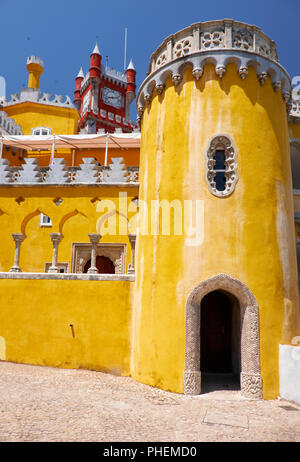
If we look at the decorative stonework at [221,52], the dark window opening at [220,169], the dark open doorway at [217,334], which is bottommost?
the dark open doorway at [217,334]

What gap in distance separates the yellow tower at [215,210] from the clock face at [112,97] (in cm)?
2511

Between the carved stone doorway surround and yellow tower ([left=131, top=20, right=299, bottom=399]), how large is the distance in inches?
1.0

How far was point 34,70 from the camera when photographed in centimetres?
2708

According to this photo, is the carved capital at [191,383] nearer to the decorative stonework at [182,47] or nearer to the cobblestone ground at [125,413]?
the cobblestone ground at [125,413]

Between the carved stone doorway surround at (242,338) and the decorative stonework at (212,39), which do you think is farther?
the decorative stonework at (212,39)

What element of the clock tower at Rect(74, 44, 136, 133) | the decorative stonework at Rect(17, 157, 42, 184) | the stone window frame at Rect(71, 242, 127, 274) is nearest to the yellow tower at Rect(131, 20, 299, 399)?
the decorative stonework at Rect(17, 157, 42, 184)

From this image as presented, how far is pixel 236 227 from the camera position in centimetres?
967

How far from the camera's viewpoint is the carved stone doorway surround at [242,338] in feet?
29.5

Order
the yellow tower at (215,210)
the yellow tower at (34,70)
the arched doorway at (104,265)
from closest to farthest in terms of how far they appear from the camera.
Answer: the yellow tower at (215,210) < the arched doorway at (104,265) < the yellow tower at (34,70)

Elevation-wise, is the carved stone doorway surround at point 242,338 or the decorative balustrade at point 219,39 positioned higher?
the decorative balustrade at point 219,39

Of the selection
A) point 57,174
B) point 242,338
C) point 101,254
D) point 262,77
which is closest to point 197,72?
point 262,77

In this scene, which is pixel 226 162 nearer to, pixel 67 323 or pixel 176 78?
pixel 176 78

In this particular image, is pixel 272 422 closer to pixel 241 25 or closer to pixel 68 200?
pixel 68 200

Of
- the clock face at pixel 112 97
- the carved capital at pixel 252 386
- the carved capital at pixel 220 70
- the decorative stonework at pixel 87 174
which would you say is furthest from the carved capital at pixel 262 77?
the clock face at pixel 112 97
